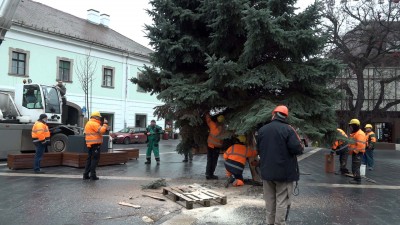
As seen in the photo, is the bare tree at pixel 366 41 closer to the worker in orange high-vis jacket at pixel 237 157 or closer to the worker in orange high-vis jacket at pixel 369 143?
the worker in orange high-vis jacket at pixel 369 143

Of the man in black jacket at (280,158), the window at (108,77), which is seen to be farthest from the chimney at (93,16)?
the man in black jacket at (280,158)

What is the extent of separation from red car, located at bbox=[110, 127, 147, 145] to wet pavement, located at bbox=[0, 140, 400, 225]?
63.7ft

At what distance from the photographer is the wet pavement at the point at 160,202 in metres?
6.23

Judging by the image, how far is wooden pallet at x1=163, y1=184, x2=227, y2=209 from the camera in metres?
6.95

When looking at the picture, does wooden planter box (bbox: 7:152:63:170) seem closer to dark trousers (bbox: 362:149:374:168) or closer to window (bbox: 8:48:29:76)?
dark trousers (bbox: 362:149:374:168)

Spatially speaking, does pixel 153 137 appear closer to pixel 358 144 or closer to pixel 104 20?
pixel 358 144

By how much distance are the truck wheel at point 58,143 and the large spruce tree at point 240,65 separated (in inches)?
247

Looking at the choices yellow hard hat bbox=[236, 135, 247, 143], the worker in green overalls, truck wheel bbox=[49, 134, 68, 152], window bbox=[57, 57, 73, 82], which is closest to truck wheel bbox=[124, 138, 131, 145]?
window bbox=[57, 57, 73, 82]

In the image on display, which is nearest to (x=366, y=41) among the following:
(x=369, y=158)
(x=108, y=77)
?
(x=369, y=158)

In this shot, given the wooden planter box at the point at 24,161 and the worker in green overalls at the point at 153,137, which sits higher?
the worker in green overalls at the point at 153,137

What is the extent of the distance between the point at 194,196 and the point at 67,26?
2776cm

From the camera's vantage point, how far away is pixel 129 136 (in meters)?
31.2

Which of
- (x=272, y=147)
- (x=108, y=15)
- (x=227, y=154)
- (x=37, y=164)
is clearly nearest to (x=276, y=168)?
(x=272, y=147)

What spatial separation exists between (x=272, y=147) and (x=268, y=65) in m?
3.94
